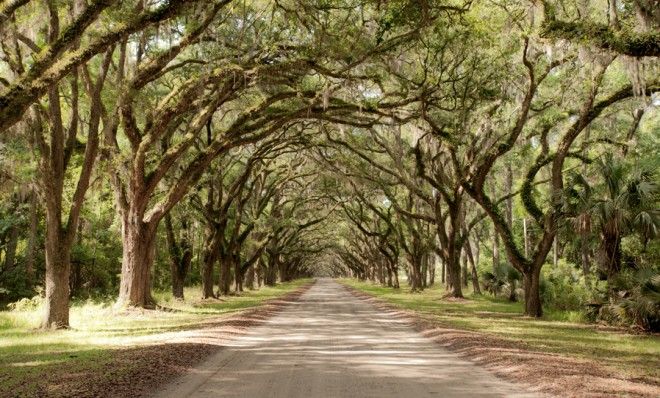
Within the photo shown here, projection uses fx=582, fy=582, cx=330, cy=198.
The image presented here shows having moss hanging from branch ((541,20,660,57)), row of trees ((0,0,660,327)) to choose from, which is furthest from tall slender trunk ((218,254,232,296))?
moss hanging from branch ((541,20,660,57))

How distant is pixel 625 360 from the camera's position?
33.1 feet

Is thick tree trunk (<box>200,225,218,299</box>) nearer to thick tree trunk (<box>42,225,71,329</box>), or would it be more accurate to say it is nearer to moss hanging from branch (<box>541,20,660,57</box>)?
thick tree trunk (<box>42,225,71,329</box>)

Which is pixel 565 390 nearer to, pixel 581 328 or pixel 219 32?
pixel 581 328

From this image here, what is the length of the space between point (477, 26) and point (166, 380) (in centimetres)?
1111

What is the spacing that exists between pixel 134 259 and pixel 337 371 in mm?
12201

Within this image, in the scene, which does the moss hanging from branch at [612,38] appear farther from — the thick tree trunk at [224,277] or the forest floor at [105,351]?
the thick tree trunk at [224,277]

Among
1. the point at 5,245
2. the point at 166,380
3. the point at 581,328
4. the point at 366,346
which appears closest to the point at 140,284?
the point at 366,346

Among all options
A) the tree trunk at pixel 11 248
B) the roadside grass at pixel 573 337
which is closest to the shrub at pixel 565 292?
the roadside grass at pixel 573 337

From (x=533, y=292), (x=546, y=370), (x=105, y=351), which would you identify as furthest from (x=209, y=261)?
(x=546, y=370)

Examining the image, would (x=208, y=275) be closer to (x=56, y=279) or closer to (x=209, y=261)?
(x=209, y=261)

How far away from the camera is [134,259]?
18.8 metres

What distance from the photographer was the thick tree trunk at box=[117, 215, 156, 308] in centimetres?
1866

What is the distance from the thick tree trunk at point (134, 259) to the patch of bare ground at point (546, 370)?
34.2 feet

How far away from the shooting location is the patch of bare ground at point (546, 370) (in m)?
7.17
